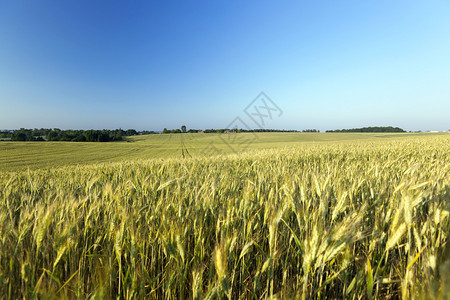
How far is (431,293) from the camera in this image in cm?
56

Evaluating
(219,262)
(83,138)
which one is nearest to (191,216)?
(219,262)

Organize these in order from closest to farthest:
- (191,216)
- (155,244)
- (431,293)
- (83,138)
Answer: (431,293)
(155,244)
(191,216)
(83,138)

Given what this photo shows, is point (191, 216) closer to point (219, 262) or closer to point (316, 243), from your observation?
point (219, 262)

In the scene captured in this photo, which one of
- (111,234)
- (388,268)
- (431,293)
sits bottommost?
(388,268)

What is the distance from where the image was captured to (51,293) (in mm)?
574

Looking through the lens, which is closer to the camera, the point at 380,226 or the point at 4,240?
the point at 4,240

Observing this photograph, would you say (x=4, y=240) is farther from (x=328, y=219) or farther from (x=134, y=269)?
(x=328, y=219)

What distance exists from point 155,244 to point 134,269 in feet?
0.96

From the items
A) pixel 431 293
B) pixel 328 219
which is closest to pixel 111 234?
pixel 431 293

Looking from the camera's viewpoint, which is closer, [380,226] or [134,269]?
[134,269]

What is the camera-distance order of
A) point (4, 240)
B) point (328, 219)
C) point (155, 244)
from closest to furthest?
point (4, 240), point (155, 244), point (328, 219)

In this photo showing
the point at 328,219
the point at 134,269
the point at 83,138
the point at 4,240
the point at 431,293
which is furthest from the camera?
the point at 83,138

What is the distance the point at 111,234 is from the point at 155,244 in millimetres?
280

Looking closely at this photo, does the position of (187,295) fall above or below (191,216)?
below
